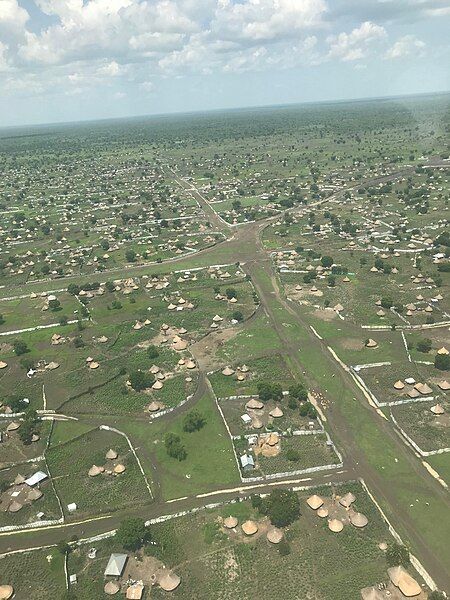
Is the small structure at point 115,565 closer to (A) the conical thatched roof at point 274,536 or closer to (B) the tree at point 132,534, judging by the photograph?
(B) the tree at point 132,534

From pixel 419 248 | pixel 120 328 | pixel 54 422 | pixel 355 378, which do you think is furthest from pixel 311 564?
pixel 419 248

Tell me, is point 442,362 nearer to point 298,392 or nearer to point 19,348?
point 298,392

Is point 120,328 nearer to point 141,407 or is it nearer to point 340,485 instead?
point 141,407

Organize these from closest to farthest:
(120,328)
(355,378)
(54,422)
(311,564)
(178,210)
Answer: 1. (311,564)
2. (54,422)
3. (355,378)
4. (120,328)
5. (178,210)

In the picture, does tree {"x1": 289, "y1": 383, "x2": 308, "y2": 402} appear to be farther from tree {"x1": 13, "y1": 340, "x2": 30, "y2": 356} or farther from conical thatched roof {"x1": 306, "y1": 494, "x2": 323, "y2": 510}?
tree {"x1": 13, "y1": 340, "x2": 30, "y2": 356}

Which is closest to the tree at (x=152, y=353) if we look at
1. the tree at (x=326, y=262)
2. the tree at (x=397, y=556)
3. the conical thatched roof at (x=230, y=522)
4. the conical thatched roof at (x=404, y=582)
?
the conical thatched roof at (x=230, y=522)
